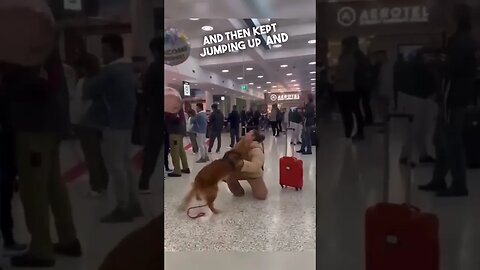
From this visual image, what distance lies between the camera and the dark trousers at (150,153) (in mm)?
1722

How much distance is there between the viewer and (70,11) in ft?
5.38

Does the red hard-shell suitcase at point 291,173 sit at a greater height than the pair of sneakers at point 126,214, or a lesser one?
lesser

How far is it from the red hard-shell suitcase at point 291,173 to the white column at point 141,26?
4.65 meters

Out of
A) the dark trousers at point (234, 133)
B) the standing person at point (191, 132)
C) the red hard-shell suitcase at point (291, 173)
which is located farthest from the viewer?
the dark trousers at point (234, 133)

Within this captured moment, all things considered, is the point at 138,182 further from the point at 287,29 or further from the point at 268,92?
the point at 268,92

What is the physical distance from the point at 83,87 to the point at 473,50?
179 centimetres

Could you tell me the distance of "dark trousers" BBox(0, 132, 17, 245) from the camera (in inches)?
66.1

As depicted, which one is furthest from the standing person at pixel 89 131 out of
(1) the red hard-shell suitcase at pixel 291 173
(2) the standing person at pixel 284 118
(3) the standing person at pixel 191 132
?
(2) the standing person at pixel 284 118

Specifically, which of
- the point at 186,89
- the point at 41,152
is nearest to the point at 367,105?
the point at 41,152

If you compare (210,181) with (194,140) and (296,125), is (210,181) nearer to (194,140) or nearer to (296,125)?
(194,140)

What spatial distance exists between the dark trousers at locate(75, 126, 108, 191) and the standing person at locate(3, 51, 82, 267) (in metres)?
0.08

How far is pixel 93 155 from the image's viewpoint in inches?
67.4

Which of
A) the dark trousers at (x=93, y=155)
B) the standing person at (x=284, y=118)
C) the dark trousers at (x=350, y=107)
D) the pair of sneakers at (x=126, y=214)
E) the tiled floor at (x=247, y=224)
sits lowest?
the tiled floor at (x=247, y=224)

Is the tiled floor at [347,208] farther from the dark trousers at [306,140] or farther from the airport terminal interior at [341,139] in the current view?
the dark trousers at [306,140]
